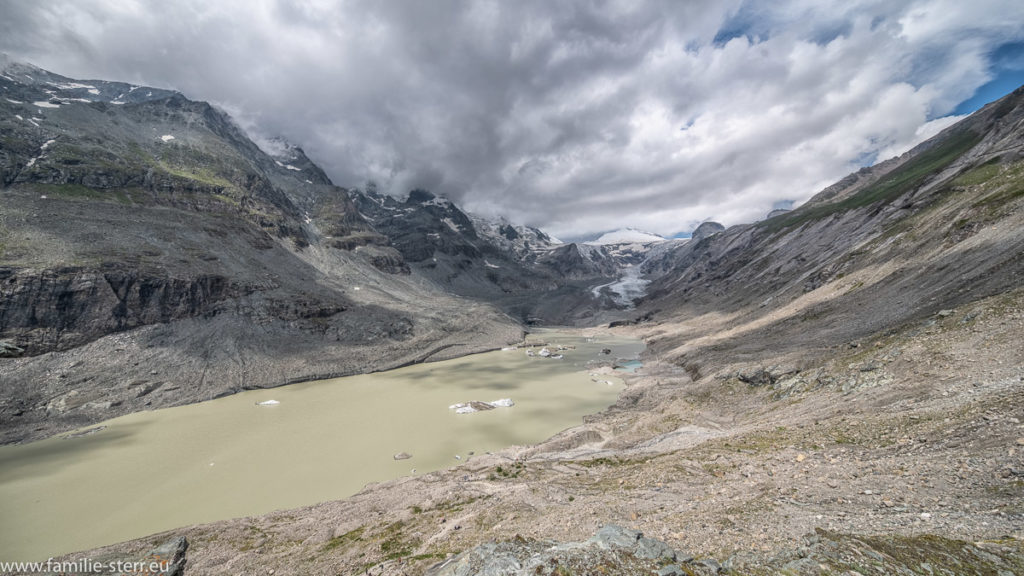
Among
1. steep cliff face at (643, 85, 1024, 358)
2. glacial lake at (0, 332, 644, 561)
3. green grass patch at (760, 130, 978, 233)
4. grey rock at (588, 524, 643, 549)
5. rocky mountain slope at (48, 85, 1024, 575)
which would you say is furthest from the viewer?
green grass patch at (760, 130, 978, 233)

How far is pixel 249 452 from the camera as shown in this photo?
3284 centimetres

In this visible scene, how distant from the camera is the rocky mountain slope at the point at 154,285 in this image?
158 feet

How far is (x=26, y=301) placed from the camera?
50.2 metres

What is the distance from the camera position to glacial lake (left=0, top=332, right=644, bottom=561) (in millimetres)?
23344

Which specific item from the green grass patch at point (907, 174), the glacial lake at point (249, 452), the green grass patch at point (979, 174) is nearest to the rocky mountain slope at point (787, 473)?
the glacial lake at point (249, 452)

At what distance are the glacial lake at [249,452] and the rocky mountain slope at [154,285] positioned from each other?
8.71 metres

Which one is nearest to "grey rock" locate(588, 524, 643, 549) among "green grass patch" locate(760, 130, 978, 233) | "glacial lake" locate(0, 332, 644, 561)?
"glacial lake" locate(0, 332, 644, 561)

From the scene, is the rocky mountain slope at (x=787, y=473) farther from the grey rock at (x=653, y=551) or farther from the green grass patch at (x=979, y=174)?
the green grass patch at (x=979, y=174)

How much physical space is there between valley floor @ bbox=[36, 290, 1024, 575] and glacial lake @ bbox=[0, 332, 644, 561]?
654cm

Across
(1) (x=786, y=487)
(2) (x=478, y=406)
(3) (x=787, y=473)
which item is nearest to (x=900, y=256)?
(3) (x=787, y=473)

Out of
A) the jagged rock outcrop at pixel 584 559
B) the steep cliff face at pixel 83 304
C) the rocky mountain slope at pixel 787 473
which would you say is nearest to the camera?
the jagged rock outcrop at pixel 584 559

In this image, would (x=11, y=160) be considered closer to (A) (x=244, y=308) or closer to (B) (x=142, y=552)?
(A) (x=244, y=308)

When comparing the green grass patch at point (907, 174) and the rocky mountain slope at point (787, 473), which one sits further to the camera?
the green grass patch at point (907, 174)

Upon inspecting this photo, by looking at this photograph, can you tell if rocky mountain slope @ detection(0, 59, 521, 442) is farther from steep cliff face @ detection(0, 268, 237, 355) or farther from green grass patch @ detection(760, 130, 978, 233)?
green grass patch @ detection(760, 130, 978, 233)
